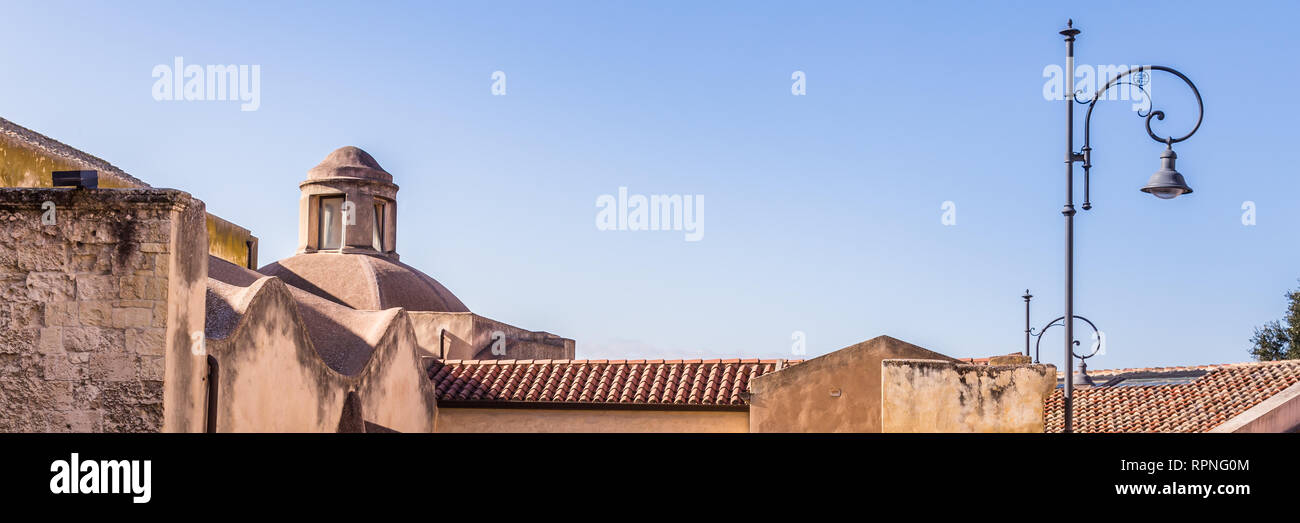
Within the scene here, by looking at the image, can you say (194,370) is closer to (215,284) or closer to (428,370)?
(215,284)

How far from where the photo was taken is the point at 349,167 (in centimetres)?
2545

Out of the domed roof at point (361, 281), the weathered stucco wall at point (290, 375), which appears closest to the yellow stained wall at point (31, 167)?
the weathered stucco wall at point (290, 375)

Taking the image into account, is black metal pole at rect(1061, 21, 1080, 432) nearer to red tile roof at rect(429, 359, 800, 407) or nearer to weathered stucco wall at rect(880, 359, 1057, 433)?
weathered stucco wall at rect(880, 359, 1057, 433)

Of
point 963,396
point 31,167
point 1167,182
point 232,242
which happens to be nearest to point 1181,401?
point 963,396

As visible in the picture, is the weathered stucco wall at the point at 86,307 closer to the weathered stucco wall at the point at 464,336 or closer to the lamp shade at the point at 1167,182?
the lamp shade at the point at 1167,182

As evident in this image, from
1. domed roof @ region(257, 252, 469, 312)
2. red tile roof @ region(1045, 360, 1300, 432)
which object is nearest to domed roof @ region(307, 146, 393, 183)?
domed roof @ region(257, 252, 469, 312)

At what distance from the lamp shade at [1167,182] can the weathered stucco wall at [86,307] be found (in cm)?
853

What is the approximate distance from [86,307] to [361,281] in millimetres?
15721

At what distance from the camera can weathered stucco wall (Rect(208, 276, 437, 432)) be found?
35.8ft

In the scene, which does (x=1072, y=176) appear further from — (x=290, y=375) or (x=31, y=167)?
(x=31, y=167)

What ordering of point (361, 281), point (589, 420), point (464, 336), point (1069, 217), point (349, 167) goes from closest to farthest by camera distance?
point (1069, 217), point (589, 420), point (464, 336), point (361, 281), point (349, 167)

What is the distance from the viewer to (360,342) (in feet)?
51.8
